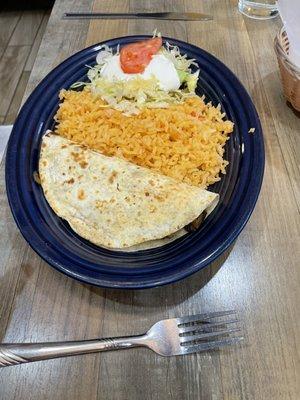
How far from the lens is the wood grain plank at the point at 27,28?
334 cm

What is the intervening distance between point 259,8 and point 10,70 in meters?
2.12

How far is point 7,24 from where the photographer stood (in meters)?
3.51

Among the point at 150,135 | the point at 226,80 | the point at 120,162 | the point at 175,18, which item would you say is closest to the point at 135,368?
the point at 120,162

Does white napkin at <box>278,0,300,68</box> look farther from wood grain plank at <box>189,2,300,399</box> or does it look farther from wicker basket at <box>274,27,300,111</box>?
wood grain plank at <box>189,2,300,399</box>

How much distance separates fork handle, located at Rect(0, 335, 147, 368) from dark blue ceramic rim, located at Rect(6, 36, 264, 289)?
13 centimetres

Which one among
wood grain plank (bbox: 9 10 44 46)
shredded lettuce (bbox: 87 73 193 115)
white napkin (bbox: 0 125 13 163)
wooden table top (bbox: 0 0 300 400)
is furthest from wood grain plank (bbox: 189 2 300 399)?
wood grain plank (bbox: 9 10 44 46)

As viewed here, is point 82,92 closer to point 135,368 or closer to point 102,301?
point 102,301

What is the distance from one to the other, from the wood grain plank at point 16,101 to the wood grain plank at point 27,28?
1.59ft

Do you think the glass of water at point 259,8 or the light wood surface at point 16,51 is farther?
the light wood surface at point 16,51

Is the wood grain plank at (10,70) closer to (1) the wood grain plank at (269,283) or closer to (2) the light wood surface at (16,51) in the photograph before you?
(2) the light wood surface at (16,51)

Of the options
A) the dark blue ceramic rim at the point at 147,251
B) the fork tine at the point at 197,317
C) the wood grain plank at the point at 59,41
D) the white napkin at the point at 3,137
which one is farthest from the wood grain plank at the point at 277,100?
the white napkin at the point at 3,137

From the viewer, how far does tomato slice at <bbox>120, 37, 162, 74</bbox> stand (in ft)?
4.91

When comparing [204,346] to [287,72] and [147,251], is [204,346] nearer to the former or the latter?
[147,251]

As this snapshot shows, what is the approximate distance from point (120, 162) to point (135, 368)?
655 mm
